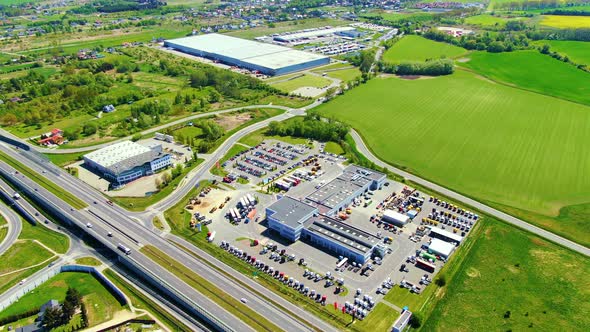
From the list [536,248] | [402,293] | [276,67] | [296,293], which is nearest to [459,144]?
[536,248]

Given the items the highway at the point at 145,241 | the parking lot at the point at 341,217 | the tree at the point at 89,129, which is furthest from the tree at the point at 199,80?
the highway at the point at 145,241

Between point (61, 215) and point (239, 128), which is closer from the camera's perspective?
point (61, 215)

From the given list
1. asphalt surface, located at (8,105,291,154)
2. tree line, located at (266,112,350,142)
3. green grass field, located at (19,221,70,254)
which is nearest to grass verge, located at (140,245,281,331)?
green grass field, located at (19,221,70,254)

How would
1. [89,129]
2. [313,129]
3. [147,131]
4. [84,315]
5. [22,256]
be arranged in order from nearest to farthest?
[84,315] → [22,256] → [313,129] → [89,129] → [147,131]

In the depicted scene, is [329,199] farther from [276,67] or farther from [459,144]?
[276,67]

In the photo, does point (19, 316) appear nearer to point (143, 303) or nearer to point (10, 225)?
point (143, 303)

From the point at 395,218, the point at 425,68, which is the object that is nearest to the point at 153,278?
the point at 395,218

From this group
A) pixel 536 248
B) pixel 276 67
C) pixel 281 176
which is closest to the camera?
pixel 536 248

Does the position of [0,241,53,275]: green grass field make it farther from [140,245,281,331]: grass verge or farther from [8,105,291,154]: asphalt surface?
[8,105,291,154]: asphalt surface
